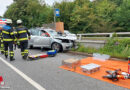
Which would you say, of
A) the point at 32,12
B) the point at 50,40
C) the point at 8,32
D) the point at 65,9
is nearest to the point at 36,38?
the point at 50,40

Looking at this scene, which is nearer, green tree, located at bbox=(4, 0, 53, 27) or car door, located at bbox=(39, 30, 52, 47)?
car door, located at bbox=(39, 30, 52, 47)

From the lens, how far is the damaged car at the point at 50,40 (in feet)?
25.9

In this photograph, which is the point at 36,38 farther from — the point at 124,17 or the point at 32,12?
the point at 32,12

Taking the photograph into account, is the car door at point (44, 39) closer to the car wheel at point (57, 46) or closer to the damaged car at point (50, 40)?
the damaged car at point (50, 40)

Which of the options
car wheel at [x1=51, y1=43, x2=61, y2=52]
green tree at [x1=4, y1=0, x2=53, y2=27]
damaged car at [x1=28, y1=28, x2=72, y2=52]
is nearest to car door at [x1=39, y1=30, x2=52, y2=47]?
damaged car at [x1=28, y1=28, x2=72, y2=52]

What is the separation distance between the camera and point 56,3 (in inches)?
921

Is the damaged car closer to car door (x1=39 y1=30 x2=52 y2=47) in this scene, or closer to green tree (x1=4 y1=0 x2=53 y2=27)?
car door (x1=39 y1=30 x2=52 y2=47)

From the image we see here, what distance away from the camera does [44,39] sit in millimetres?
8305

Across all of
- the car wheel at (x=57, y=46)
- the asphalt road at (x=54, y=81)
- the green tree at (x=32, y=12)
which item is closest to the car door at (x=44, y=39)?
the car wheel at (x=57, y=46)

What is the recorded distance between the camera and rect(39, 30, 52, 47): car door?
821 cm

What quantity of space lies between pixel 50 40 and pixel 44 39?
48 centimetres

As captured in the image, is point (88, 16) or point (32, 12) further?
point (32, 12)

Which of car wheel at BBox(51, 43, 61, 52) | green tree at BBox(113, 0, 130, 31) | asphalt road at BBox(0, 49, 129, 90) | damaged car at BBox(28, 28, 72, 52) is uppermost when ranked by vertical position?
green tree at BBox(113, 0, 130, 31)

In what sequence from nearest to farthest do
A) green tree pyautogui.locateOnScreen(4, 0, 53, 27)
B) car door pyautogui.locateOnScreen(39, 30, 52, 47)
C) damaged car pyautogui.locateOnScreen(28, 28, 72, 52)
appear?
damaged car pyautogui.locateOnScreen(28, 28, 72, 52) < car door pyautogui.locateOnScreen(39, 30, 52, 47) < green tree pyautogui.locateOnScreen(4, 0, 53, 27)
